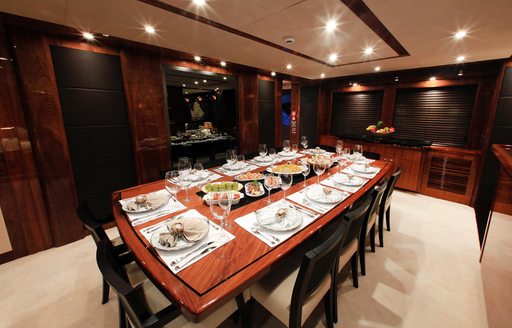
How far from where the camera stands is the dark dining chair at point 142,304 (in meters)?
0.90

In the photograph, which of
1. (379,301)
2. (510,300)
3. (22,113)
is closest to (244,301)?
(379,301)

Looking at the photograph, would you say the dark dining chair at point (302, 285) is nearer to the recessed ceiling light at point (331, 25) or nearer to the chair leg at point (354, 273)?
the chair leg at point (354, 273)

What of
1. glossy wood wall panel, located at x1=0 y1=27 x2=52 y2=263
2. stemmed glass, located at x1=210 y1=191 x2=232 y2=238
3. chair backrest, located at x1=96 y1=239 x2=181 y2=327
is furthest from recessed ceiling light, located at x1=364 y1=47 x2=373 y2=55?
glossy wood wall panel, located at x1=0 y1=27 x2=52 y2=263

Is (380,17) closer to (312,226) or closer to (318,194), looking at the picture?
(318,194)

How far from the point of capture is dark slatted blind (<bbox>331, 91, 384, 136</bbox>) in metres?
4.82

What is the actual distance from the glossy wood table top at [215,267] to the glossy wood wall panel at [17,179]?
1.76 m

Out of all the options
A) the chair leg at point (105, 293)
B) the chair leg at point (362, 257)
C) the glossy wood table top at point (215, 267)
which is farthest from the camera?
the chair leg at point (362, 257)

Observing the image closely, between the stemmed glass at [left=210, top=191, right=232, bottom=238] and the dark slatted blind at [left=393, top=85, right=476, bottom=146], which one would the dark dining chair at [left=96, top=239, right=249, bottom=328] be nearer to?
the stemmed glass at [left=210, top=191, right=232, bottom=238]

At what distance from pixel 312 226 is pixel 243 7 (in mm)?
1743

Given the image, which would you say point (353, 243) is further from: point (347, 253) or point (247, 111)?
point (247, 111)

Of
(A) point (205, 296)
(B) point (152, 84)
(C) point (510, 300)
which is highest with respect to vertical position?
(B) point (152, 84)

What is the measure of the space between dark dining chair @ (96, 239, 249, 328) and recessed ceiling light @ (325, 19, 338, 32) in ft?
7.73

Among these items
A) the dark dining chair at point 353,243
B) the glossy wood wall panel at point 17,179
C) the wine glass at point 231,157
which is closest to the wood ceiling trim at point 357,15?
the wine glass at point 231,157

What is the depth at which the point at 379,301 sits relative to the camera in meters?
1.81
